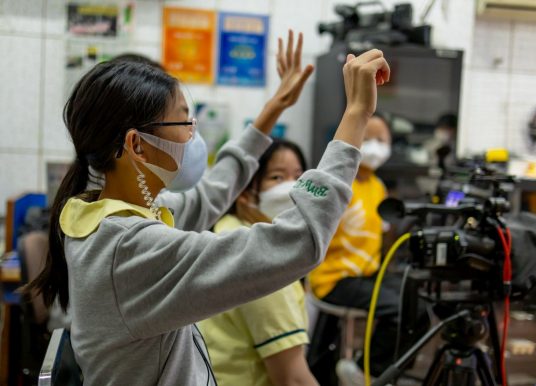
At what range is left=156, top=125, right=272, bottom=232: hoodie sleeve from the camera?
141cm

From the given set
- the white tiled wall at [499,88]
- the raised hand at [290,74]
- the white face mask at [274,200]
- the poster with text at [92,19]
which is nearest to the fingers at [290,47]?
the raised hand at [290,74]

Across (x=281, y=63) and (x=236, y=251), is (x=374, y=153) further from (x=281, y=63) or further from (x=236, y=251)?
(x=236, y=251)

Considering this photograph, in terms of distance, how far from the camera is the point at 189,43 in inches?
124

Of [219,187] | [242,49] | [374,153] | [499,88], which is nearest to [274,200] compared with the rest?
[219,187]

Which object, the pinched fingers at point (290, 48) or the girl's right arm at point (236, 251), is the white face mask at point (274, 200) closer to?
the pinched fingers at point (290, 48)

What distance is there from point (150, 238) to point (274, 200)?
0.79 m

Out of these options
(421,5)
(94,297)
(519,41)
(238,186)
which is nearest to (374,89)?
(94,297)

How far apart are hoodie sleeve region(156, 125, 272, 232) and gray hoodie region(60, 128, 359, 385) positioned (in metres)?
0.40

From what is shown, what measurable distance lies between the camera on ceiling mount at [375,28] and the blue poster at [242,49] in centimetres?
37

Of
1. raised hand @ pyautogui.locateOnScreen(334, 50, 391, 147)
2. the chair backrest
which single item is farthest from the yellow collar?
raised hand @ pyautogui.locateOnScreen(334, 50, 391, 147)

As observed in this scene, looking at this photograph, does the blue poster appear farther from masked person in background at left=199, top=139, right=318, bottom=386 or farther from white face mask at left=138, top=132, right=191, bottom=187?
white face mask at left=138, top=132, right=191, bottom=187

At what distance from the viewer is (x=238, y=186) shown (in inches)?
58.7

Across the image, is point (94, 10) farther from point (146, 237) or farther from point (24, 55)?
point (146, 237)

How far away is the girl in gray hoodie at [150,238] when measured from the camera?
82 cm
